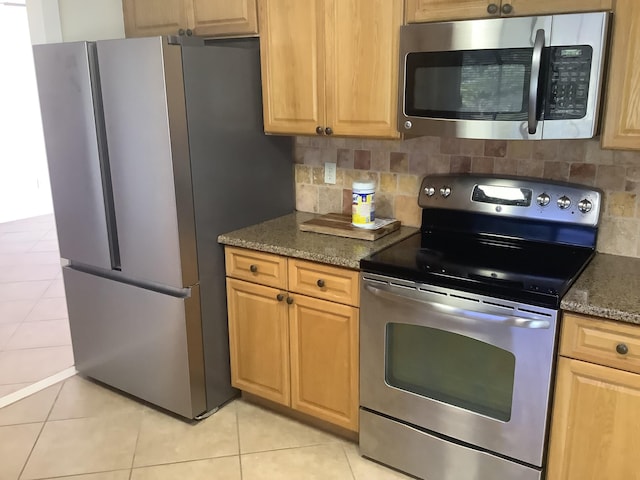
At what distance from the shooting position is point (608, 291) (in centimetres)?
177

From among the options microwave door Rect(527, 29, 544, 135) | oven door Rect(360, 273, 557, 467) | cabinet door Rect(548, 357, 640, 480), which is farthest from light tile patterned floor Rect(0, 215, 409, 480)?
microwave door Rect(527, 29, 544, 135)

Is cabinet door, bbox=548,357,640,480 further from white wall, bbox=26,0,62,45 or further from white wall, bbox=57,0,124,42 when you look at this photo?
white wall, bbox=26,0,62,45

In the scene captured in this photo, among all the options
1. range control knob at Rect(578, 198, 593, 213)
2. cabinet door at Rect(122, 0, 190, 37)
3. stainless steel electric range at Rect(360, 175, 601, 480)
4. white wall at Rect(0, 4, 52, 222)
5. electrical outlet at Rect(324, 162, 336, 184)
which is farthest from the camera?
white wall at Rect(0, 4, 52, 222)

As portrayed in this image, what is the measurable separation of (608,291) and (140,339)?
1937mm

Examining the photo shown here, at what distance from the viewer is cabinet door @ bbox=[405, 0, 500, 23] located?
6.27 feet

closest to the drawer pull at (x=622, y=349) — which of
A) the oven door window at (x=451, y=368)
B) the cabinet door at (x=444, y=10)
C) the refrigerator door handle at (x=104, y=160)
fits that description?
the oven door window at (x=451, y=368)

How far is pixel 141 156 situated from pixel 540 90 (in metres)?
1.52

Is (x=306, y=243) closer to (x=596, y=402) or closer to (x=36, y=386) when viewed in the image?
(x=596, y=402)

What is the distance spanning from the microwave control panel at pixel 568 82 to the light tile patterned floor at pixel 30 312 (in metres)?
2.77

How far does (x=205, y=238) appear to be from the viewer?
7.95 feet

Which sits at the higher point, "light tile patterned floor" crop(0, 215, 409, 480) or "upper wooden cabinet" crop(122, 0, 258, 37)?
"upper wooden cabinet" crop(122, 0, 258, 37)

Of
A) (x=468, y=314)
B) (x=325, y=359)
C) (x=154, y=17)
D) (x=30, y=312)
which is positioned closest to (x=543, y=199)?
(x=468, y=314)

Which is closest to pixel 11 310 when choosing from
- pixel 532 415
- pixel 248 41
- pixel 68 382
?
pixel 68 382

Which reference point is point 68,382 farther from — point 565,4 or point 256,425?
point 565,4
